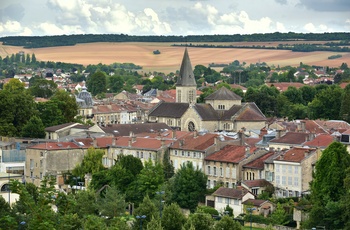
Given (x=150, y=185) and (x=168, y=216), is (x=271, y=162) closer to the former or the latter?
(x=150, y=185)

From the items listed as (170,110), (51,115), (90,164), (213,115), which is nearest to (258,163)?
(90,164)

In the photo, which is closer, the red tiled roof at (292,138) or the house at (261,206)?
the house at (261,206)

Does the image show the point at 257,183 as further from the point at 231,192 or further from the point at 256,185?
the point at 231,192

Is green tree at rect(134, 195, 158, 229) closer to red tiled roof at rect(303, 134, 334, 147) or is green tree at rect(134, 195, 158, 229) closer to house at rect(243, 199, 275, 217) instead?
house at rect(243, 199, 275, 217)

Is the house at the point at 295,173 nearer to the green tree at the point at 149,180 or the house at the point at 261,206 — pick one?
the house at the point at 261,206

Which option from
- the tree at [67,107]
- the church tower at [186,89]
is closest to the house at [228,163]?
the tree at [67,107]

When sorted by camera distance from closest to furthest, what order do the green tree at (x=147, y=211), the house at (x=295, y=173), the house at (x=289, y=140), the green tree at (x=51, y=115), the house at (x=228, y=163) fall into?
the green tree at (x=147, y=211) < the house at (x=295, y=173) < the house at (x=228, y=163) < the house at (x=289, y=140) < the green tree at (x=51, y=115)

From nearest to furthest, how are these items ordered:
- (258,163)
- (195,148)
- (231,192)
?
(231,192)
(258,163)
(195,148)
